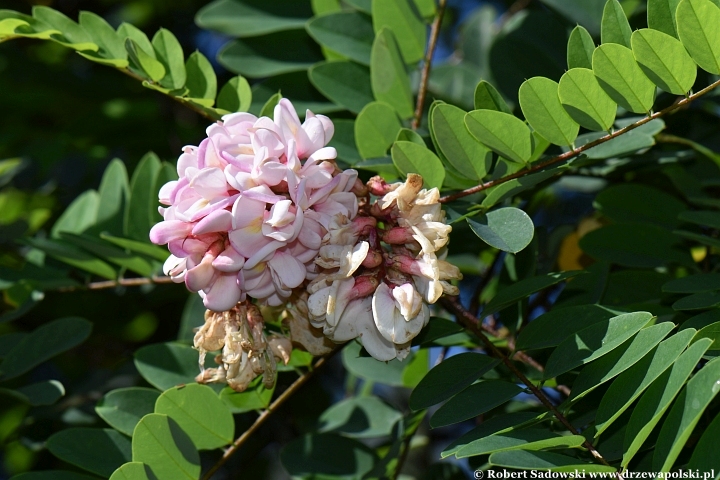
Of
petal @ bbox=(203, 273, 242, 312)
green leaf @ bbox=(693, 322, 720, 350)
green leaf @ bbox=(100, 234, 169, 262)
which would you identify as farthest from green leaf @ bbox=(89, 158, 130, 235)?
green leaf @ bbox=(693, 322, 720, 350)

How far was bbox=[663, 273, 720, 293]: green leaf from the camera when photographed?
1498mm

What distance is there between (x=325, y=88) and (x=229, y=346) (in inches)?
28.9

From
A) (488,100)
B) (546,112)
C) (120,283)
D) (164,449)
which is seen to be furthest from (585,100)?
(120,283)

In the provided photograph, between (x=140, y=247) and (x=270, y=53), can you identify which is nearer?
(x=140, y=247)

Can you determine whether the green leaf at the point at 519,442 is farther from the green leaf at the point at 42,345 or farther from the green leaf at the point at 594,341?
the green leaf at the point at 42,345

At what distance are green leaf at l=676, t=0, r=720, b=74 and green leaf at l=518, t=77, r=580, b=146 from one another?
229 mm

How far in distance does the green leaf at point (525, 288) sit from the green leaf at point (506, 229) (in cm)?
13

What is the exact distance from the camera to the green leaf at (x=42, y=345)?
1815 mm

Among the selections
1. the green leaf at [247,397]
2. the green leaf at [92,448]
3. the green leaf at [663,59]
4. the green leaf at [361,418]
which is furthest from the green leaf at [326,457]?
the green leaf at [663,59]

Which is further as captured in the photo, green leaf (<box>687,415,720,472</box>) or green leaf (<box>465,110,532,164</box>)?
green leaf (<box>465,110,532,164</box>)

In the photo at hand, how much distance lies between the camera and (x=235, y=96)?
1.75 m

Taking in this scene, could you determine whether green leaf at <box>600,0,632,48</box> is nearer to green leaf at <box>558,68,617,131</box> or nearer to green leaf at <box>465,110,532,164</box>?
green leaf at <box>558,68,617,131</box>

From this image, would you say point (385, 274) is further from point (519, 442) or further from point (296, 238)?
point (519, 442)

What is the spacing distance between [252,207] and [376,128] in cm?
48
